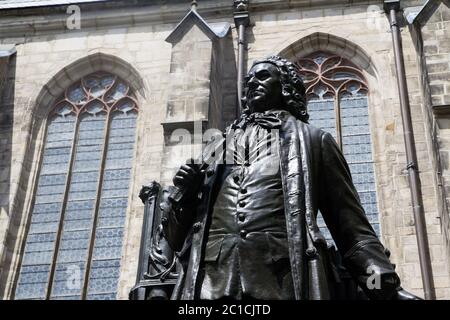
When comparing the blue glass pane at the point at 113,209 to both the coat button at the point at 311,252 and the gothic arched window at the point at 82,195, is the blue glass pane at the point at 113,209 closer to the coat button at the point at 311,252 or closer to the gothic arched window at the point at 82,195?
the gothic arched window at the point at 82,195

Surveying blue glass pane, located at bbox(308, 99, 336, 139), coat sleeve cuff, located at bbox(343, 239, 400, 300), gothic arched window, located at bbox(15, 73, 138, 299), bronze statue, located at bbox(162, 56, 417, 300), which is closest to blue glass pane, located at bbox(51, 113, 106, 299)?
gothic arched window, located at bbox(15, 73, 138, 299)

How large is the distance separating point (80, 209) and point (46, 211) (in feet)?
1.61

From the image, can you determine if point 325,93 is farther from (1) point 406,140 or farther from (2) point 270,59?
(2) point 270,59

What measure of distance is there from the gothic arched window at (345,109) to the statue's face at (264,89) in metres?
6.09

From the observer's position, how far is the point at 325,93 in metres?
11.3

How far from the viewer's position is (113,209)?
1055 cm

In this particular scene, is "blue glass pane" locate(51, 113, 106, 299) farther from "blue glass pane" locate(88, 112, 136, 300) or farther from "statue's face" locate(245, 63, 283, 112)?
"statue's face" locate(245, 63, 283, 112)

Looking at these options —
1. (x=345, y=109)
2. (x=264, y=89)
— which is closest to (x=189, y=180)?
(x=264, y=89)

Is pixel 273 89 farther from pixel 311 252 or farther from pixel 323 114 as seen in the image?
pixel 323 114

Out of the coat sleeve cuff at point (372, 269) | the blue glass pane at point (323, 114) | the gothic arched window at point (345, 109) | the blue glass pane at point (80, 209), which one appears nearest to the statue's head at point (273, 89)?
the coat sleeve cuff at point (372, 269)

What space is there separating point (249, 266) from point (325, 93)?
831cm

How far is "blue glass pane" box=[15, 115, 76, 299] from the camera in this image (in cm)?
1012

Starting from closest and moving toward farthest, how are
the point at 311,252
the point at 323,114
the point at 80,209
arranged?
the point at 311,252, the point at 80,209, the point at 323,114

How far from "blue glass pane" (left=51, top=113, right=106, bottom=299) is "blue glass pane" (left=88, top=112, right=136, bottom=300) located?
0.47ft
